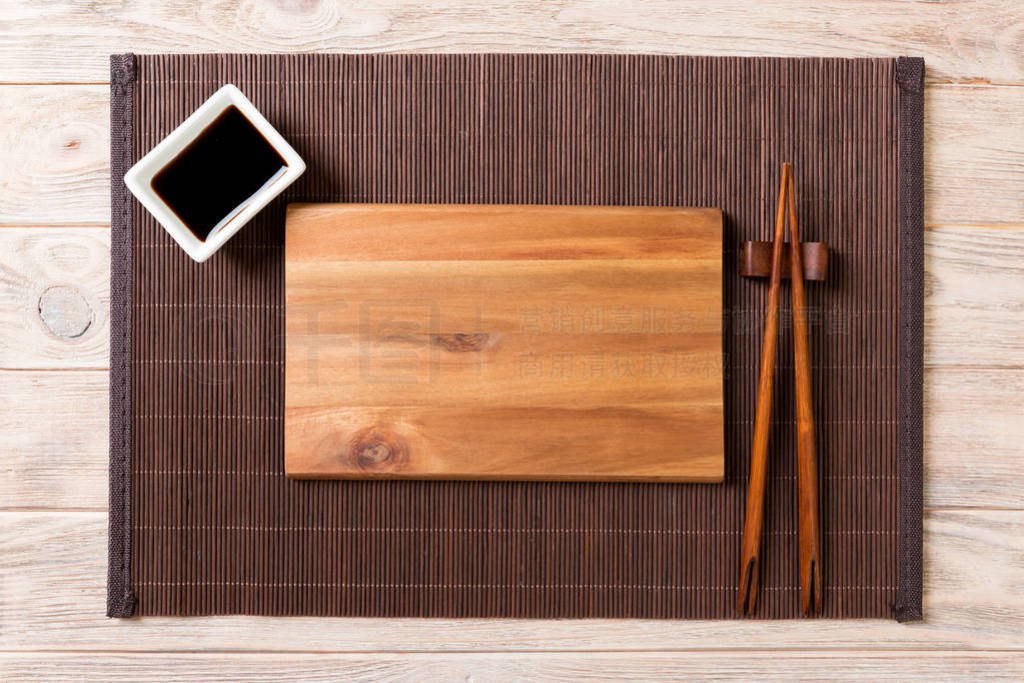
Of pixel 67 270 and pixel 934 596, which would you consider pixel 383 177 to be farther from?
pixel 934 596

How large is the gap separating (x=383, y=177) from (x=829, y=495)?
0.51 meters

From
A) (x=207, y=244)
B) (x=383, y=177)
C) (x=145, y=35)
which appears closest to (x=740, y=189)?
(x=383, y=177)

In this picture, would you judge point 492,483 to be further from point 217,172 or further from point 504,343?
point 217,172

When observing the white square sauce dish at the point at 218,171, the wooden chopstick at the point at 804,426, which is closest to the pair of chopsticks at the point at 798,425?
the wooden chopstick at the point at 804,426

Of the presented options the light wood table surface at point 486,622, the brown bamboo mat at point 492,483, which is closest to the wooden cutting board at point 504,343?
the brown bamboo mat at point 492,483

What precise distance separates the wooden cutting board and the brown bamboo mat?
3 cm

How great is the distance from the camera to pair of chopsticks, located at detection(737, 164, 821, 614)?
1.76 ft

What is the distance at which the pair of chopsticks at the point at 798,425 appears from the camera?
0.54 m

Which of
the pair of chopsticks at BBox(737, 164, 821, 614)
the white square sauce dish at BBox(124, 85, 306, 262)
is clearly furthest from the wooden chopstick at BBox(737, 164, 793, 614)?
the white square sauce dish at BBox(124, 85, 306, 262)

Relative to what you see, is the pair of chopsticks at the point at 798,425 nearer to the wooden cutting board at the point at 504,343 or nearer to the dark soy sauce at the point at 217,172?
the wooden cutting board at the point at 504,343

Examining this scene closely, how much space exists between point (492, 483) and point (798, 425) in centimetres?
28

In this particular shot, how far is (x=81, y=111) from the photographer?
0.59m

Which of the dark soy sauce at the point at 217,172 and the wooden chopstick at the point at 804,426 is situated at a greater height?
the dark soy sauce at the point at 217,172

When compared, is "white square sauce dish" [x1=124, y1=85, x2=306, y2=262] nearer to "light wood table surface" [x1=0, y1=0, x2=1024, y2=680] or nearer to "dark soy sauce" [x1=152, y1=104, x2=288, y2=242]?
"dark soy sauce" [x1=152, y1=104, x2=288, y2=242]
